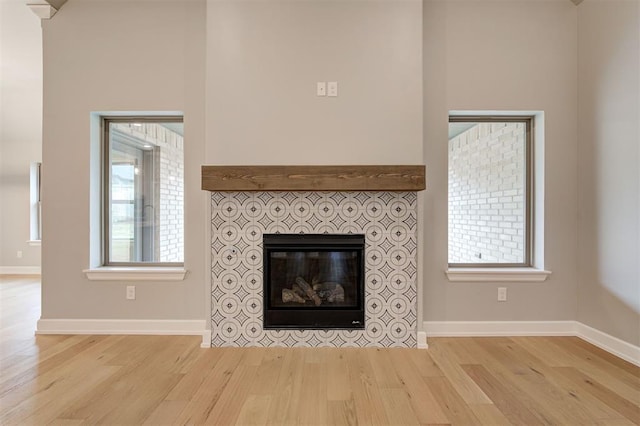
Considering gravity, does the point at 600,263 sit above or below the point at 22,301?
above

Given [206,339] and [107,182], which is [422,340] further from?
[107,182]

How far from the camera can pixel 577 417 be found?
179 centimetres

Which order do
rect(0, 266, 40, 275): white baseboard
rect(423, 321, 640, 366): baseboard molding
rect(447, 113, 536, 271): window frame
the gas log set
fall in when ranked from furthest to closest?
rect(0, 266, 40, 275): white baseboard, rect(447, 113, 536, 271): window frame, rect(423, 321, 640, 366): baseboard molding, the gas log set

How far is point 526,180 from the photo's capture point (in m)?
3.08

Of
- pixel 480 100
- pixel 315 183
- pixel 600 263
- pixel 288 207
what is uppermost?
pixel 480 100

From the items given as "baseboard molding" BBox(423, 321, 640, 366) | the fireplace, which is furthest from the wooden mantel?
"baseboard molding" BBox(423, 321, 640, 366)

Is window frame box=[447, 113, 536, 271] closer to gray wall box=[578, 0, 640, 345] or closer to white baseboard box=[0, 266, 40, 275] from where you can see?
gray wall box=[578, 0, 640, 345]

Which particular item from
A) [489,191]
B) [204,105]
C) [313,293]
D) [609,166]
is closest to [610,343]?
[609,166]

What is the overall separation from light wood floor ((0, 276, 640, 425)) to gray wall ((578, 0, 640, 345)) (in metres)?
0.37

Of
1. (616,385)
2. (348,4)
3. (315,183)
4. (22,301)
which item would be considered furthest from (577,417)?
(22,301)

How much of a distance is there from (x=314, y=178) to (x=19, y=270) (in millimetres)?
6058

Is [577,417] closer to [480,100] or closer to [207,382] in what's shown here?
[207,382]

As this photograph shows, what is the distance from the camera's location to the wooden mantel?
257 centimetres

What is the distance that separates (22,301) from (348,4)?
182 inches
